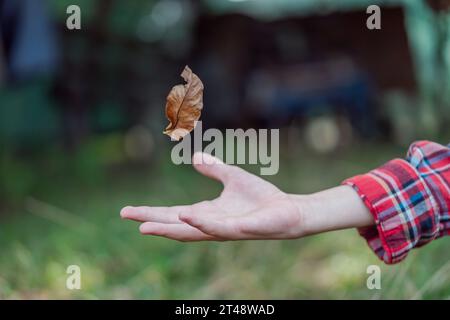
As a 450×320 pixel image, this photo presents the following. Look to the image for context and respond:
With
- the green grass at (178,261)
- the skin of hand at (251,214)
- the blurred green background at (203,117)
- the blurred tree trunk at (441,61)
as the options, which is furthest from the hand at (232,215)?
the blurred tree trunk at (441,61)

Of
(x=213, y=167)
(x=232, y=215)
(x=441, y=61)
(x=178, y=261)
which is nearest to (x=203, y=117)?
(x=441, y=61)

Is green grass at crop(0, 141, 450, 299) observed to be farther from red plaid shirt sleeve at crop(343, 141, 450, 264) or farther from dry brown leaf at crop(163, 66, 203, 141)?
dry brown leaf at crop(163, 66, 203, 141)

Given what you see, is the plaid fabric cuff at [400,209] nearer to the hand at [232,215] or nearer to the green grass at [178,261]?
the hand at [232,215]

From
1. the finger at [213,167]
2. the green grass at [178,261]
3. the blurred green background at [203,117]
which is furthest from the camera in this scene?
the blurred green background at [203,117]

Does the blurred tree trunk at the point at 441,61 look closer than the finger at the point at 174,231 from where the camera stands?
No

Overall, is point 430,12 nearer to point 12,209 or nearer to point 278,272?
point 278,272
